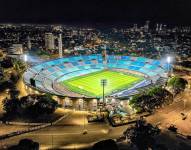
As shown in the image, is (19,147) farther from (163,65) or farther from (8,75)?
(163,65)

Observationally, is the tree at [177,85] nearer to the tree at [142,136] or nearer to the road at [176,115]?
the road at [176,115]

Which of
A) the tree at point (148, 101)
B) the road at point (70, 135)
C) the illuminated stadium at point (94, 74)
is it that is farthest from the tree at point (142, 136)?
the illuminated stadium at point (94, 74)

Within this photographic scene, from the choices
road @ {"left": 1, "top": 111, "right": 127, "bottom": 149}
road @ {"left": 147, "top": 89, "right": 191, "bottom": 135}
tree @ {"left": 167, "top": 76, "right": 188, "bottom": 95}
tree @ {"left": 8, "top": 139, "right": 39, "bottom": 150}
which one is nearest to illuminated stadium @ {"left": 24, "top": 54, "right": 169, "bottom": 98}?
tree @ {"left": 167, "top": 76, "right": 188, "bottom": 95}

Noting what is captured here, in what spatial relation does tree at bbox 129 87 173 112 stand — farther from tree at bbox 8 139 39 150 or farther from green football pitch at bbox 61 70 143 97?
tree at bbox 8 139 39 150

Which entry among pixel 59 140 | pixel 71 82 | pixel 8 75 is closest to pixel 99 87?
pixel 71 82

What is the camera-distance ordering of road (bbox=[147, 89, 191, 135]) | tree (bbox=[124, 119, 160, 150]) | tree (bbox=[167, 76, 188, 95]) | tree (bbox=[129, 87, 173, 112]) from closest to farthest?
tree (bbox=[124, 119, 160, 150])
road (bbox=[147, 89, 191, 135])
tree (bbox=[129, 87, 173, 112])
tree (bbox=[167, 76, 188, 95])

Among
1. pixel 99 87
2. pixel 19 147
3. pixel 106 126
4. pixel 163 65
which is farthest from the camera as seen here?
pixel 163 65

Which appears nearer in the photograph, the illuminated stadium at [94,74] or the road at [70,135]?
the road at [70,135]
